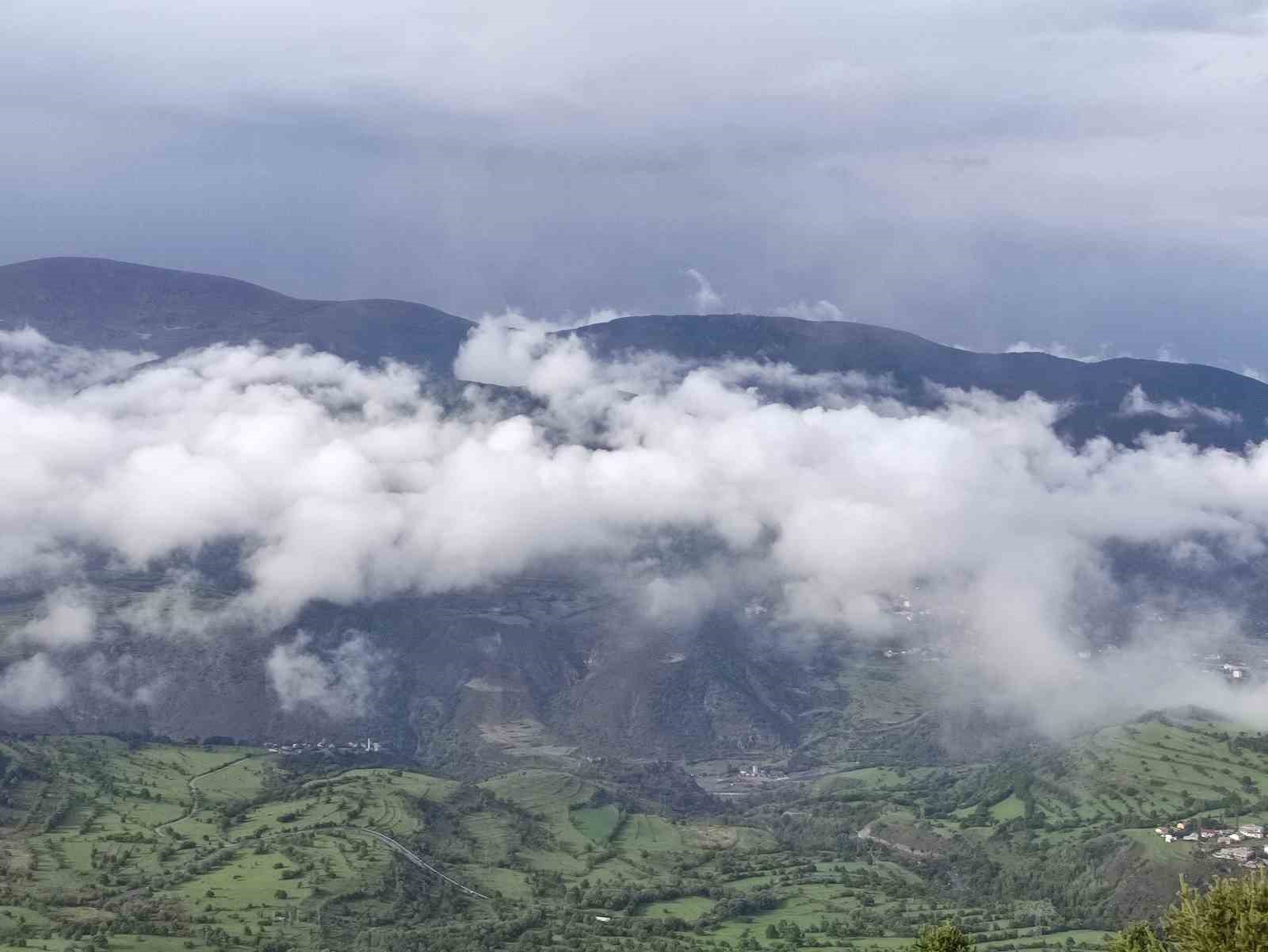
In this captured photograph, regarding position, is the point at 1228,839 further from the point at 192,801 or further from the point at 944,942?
the point at 192,801

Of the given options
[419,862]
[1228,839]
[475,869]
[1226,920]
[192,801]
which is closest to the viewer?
[1226,920]

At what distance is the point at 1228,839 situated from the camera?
6639 inches

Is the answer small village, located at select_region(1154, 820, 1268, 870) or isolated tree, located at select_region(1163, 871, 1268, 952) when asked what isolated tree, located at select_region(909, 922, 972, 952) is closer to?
isolated tree, located at select_region(1163, 871, 1268, 952)

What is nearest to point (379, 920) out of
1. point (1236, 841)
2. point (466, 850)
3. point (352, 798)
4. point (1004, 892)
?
point (466, 850)

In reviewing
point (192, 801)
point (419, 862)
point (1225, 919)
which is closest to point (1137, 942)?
point (1225, 919)

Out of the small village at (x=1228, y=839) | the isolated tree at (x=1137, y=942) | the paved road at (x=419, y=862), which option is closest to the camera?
the isolated tree at (x=1137, y=942)

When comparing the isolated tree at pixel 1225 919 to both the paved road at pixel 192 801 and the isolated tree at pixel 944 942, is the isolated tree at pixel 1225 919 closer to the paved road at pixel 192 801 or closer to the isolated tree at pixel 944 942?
the isolated tree at pixel 944 942

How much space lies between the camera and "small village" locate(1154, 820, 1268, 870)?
15994 cm

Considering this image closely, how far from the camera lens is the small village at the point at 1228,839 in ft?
525

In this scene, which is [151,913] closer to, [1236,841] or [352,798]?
[352,798]

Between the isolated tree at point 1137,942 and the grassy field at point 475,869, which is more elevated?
the isolated tree at point 1137,942

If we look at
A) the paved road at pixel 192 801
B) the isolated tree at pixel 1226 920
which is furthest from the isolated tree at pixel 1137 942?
the paved road at pixel 192 801

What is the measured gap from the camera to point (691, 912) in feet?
525

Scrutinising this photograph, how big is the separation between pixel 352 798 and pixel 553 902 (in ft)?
126
